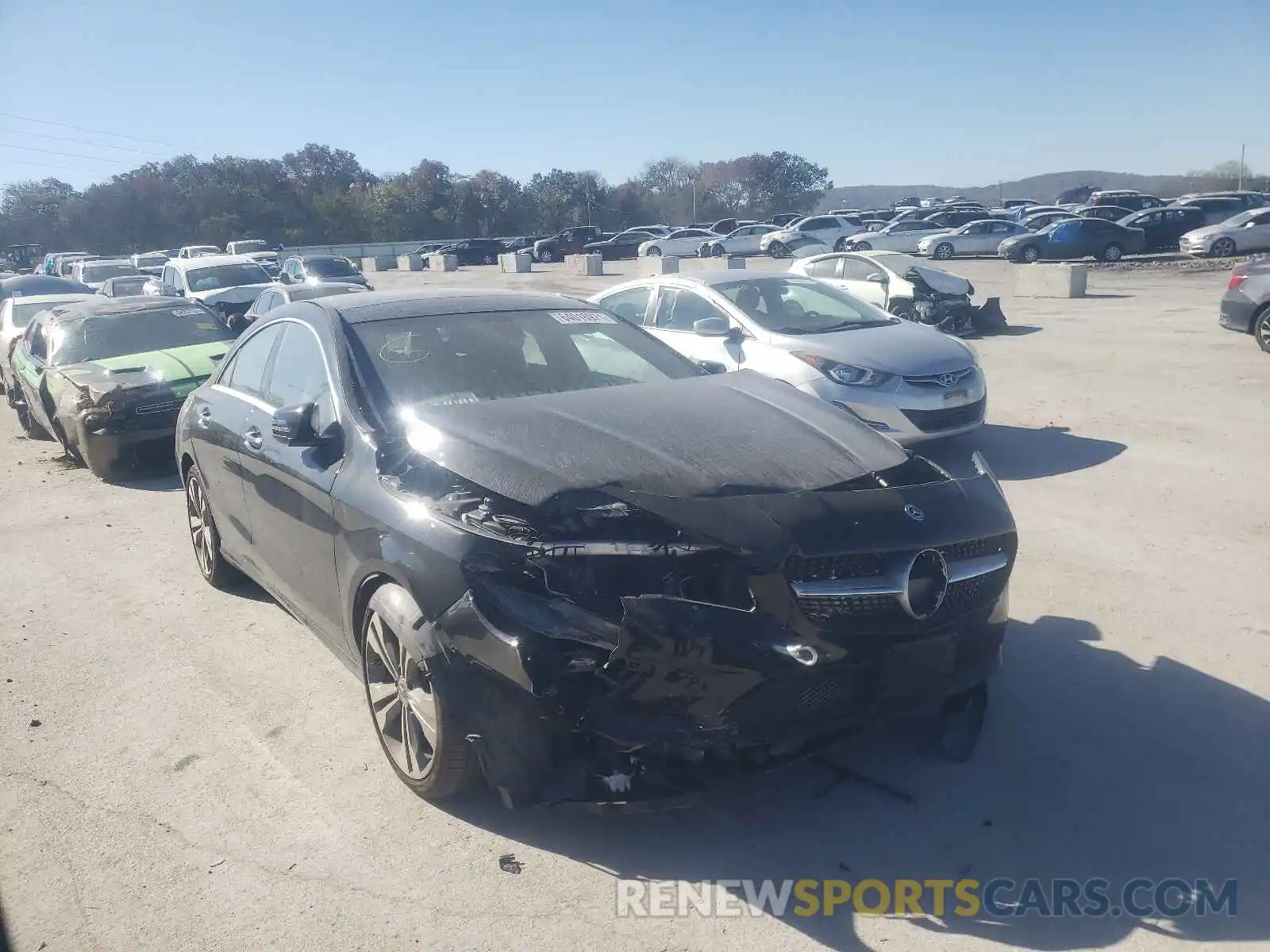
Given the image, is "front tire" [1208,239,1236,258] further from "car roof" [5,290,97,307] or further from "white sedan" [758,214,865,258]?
"car roof" [5,290,97,307]

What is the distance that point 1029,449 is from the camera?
8.73 meters

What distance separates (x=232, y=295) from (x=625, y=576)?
57.8ft

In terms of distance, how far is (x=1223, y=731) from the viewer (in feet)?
12.6

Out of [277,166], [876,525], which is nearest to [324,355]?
[876,525]

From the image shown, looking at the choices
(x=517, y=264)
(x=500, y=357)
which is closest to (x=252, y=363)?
(x=500, y=357)

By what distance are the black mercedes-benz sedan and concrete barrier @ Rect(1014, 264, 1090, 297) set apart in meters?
19.8

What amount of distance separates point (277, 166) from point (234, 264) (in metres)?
67.5

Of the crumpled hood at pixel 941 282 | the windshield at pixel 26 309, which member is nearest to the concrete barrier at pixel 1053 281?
the crumpled hood at pixel 941 282

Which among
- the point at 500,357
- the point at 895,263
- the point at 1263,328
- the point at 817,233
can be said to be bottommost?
the point at 1263,328

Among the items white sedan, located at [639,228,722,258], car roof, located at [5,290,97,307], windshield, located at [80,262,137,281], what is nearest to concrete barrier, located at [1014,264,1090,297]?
car roof, located at [5,290,97,307]

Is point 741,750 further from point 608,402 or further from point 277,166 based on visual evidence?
point 277,166

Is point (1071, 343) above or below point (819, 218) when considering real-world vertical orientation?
below

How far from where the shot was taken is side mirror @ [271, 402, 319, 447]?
4.00 metres

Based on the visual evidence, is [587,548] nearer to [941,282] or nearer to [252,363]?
[252,363]
